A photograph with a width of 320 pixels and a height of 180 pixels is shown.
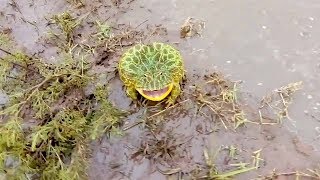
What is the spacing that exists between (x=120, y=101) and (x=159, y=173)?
76cm

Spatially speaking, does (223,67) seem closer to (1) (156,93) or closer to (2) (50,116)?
(1) (156,93)

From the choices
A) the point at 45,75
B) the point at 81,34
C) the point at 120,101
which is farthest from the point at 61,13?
the point at 120,101

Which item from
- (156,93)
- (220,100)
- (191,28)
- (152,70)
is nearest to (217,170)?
(220,100)

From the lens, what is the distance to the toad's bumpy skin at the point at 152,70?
3.82 metres

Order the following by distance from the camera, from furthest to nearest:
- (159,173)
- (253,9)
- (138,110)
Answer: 1. (253,9)
2. (138,110)
3. (159,173)

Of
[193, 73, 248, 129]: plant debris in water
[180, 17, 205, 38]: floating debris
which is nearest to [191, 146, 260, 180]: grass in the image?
[193, 73, 248, 129]: plant debris in water

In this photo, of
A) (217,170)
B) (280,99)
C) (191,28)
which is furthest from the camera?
(191,28)

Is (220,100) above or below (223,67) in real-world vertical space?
below

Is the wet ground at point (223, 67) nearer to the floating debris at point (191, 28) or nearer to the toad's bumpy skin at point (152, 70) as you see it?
the floating debris at point (191, 28)

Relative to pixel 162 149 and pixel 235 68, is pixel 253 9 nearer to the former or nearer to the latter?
pixel 235 68

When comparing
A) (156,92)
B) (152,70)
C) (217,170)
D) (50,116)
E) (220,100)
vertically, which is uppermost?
(152,70)

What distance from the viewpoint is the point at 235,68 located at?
4.21 m

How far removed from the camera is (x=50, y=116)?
402cm

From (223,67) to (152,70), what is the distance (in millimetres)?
733
